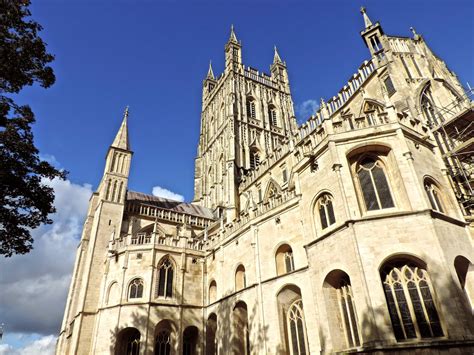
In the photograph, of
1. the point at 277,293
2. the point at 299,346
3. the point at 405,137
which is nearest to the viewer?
the point at 405,137

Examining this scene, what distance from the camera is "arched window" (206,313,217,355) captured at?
2256 cm

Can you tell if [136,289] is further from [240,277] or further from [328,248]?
[328,248]

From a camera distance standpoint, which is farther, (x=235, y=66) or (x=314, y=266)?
(x=235, y=66)

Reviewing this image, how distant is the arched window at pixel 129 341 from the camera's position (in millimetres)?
21483

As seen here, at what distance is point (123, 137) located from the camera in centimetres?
3350

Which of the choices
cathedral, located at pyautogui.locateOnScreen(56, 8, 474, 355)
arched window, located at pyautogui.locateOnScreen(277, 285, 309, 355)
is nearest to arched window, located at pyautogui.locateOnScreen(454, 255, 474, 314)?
cathedral, located at pyautogui.locateOnScreen(56, 8, 474, 355)

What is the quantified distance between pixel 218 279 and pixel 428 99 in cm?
1806

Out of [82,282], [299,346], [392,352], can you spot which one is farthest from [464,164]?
[82,282]

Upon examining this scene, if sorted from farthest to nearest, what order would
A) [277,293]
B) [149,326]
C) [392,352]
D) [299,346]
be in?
1. [149,326]
2. [277,293]
3. [299,346]
4. [392,352]

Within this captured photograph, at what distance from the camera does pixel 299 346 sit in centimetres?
1634

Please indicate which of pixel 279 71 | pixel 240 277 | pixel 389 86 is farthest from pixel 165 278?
pixel 279 71

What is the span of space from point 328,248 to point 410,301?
3.64 metres

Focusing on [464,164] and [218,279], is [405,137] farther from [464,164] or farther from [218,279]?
[218,279]

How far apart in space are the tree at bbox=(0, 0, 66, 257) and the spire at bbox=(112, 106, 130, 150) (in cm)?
1936
